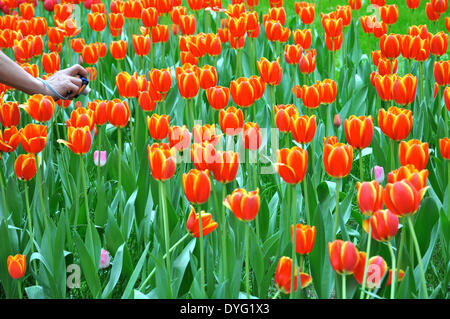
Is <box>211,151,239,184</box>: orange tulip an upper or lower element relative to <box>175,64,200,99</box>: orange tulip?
lower

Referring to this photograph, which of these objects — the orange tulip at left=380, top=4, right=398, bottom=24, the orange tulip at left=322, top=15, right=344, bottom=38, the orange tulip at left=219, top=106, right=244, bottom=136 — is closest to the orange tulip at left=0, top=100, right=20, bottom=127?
the orange tulip at left=219, top=106, right=244, bottom=136

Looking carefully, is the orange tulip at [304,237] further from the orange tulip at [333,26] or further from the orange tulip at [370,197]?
the orange tulip at [333,26]

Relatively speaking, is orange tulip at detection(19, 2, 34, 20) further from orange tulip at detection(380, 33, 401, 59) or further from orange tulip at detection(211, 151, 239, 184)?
orange tulip at detection(211, 151, 239, 184)

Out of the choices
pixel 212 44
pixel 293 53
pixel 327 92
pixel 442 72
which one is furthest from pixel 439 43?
pixel 212 44

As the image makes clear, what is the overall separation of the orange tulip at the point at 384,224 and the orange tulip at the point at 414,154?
0.32 meters

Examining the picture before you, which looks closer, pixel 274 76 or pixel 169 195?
pixel 169 195

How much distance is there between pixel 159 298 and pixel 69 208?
0.96 m

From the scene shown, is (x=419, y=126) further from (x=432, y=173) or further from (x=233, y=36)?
(x=233, y=36)

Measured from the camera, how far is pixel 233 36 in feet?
12.5

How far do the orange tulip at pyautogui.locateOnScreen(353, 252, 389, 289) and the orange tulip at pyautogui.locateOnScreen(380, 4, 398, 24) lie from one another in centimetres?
271

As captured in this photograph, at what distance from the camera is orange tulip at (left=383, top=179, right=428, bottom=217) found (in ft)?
5.32

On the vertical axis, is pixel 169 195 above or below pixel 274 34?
below

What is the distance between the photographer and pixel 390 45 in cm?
342

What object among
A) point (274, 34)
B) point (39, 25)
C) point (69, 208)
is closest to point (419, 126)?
point (274, 34)
